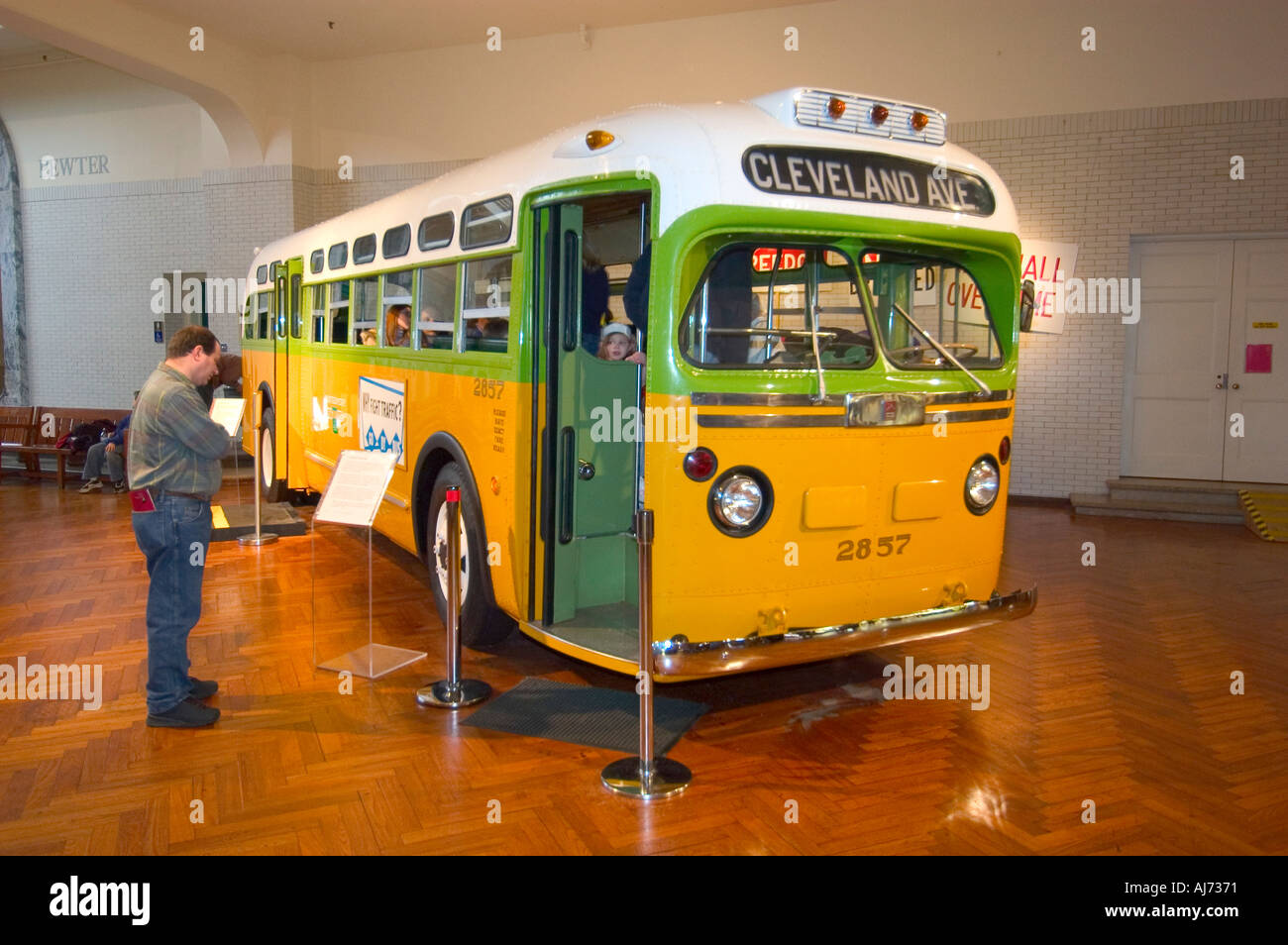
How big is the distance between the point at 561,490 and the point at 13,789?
8.17 ft

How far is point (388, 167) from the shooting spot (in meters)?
13.2

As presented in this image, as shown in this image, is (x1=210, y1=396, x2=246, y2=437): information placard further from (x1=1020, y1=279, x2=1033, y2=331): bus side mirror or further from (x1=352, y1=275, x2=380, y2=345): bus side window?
(x1=1020, y1=279, x2=1033, y2=331): bus side mirror

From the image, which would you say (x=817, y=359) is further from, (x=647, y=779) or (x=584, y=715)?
(x=584, y=715)

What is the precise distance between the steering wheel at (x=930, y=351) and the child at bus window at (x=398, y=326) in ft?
9.70

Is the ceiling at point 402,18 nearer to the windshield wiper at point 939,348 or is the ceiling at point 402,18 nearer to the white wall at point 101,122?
the white wall at point 101,122

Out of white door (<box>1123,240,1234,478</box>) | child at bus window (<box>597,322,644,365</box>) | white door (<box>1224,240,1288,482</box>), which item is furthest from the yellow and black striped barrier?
child at bus window (<box>597,322,644,365</box>)

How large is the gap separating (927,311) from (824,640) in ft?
5.25

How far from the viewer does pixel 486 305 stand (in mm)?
4879

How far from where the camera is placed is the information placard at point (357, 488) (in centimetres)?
499

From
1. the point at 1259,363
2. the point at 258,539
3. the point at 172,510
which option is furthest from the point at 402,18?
the point at 1259,363

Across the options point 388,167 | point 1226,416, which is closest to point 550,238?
point 1226,416

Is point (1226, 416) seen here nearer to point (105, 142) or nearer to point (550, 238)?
point (550, 238)

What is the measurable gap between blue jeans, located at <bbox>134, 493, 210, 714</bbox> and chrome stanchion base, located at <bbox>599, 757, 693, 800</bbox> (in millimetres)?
2029

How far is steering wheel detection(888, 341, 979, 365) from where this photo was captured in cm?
429
